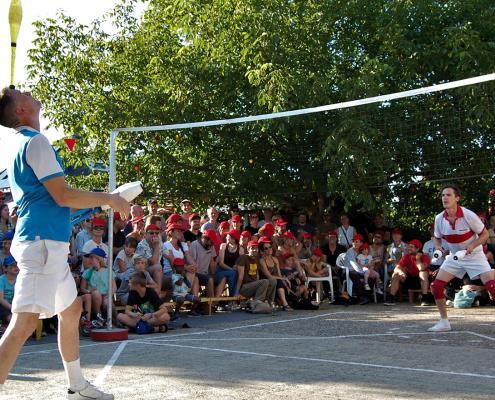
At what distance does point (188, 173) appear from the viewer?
1902cm

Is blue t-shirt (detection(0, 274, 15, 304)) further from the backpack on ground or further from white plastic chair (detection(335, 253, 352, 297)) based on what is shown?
white plastic chair (detection(335, 253, 352, 297))

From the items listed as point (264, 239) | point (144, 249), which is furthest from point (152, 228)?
point (264, 239)

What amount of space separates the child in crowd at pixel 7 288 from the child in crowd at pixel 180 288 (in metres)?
3.03

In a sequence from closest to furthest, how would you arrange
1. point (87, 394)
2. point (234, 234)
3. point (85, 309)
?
point (87, 394) → point (85, 309) → point (234, 234)

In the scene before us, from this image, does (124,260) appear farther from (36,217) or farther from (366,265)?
(36,217)

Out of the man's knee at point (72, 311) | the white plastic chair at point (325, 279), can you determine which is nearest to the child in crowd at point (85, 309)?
the man's knee at point (72, 311)

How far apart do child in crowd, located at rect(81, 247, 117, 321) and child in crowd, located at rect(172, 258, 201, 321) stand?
1586mm

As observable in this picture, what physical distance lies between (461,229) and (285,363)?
4.29 metres

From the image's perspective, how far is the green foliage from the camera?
1638 centimetres

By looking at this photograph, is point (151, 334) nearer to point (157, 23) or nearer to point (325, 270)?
point (325, 270)

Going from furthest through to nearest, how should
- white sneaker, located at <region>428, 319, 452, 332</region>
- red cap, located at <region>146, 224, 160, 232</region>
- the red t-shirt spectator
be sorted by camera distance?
1. the red t-shirt spectator
2. red cap, located at <region>146, 224, 160, 232</region>
3. white sneaker, located at <region>428, 319, 452, 332</region>

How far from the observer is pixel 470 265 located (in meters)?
10.6

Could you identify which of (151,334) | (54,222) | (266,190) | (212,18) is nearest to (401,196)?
(266,190)

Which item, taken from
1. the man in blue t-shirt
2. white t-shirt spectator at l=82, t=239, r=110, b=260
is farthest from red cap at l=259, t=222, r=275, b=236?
the man in blue t-shirt
